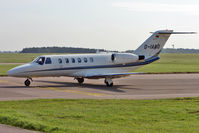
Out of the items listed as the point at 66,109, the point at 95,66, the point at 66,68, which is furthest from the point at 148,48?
the point at 66,109

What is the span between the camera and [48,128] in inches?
463

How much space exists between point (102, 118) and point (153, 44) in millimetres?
20627

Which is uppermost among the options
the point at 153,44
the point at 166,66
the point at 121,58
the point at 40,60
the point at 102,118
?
the point at 153,44

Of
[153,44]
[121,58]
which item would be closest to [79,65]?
[121,58]

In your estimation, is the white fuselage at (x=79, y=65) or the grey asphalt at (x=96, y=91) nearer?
the grey asphalt at (x=96, y=91)

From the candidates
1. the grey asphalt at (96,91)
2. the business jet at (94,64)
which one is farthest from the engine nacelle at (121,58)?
the grey asphalt at (96,91)

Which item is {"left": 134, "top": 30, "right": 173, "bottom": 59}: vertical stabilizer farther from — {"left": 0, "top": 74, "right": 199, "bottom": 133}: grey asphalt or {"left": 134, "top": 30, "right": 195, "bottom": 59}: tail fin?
{"left": 0, "top": 74, "right": 199, "bottom": 133}: grey asphalt

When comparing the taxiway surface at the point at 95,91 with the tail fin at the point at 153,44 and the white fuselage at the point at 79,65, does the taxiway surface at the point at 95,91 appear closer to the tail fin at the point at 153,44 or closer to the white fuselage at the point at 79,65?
the white fuselage at the point at 79,65

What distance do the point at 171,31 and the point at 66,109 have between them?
19845 mm

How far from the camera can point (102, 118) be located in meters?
13.9

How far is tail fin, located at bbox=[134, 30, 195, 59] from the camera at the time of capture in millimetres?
33594

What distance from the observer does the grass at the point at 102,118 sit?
12.0 m

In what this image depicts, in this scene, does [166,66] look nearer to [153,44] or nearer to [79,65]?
[153,44]

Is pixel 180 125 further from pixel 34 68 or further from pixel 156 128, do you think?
pixel 34 68
